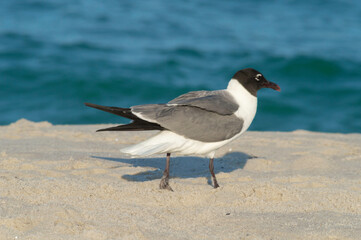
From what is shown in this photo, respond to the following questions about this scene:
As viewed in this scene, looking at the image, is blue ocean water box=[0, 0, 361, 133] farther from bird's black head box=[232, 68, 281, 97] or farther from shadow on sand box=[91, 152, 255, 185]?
bird's black head box=[232, 68, 281, 97]

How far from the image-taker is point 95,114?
12.5 metres

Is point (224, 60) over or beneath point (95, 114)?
over

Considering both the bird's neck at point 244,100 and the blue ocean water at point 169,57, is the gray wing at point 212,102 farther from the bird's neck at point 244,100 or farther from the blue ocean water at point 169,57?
the blue ocean water at point 169,57

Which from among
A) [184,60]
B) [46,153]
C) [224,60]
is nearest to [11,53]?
[184,60]

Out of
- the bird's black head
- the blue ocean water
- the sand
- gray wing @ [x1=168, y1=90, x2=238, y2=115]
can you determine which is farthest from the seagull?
the blue ocean water

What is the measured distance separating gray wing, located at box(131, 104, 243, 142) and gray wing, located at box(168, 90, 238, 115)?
0.14 ft

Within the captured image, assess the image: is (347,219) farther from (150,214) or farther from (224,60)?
(224,60)

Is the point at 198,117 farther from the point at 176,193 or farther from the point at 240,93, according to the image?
the point at 176,193

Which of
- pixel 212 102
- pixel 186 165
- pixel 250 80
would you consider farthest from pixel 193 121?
pixel 186 165

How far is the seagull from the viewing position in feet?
14.3

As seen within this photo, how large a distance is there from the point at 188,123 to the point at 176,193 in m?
0.56

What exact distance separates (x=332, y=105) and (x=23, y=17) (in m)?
9.60

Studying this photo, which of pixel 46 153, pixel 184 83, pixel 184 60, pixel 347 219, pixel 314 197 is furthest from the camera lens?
pixel 184 60

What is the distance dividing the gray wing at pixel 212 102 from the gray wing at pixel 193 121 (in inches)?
1.7
